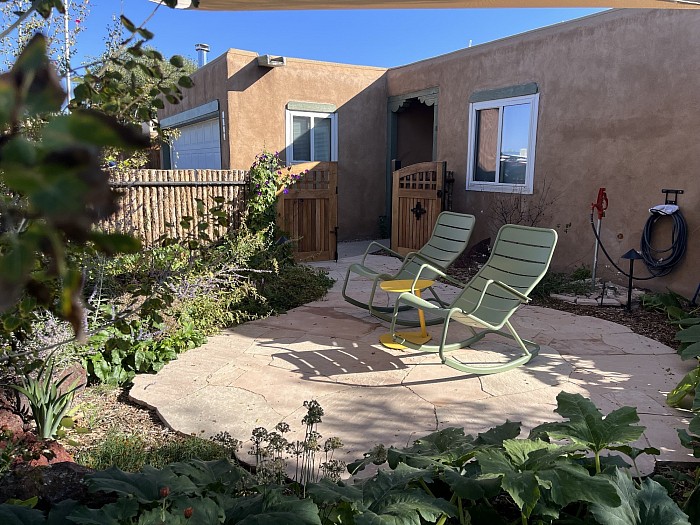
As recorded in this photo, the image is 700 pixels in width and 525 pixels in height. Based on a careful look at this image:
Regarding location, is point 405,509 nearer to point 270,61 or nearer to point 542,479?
point 542,479

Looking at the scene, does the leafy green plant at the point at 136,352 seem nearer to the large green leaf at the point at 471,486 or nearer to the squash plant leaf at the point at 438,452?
the squash plant leaf at the point at 438,452

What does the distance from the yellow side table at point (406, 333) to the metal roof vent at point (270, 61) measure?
583cm

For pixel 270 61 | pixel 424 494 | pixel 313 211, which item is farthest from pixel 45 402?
pixel 270 61

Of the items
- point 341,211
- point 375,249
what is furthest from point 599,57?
point 341,211

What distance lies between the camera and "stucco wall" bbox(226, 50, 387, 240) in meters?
9.34

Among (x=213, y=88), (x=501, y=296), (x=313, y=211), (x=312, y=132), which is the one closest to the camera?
(x=501, y=296)

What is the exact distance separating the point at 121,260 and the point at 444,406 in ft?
10.3

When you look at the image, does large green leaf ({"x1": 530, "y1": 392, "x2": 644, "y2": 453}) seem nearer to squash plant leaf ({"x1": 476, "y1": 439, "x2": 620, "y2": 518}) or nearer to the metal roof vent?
squash plant leaf ({"x1": 476, "y1": 439, "x2": 620, "y2": 518})

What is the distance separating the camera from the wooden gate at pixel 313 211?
8172 millimetres

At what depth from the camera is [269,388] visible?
11.7 ft

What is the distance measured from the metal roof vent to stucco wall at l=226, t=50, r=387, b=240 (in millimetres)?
211

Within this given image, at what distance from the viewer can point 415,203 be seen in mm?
8844

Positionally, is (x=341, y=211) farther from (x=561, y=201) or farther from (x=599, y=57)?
(x=599, y=57)

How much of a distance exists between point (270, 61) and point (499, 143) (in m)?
4.24
